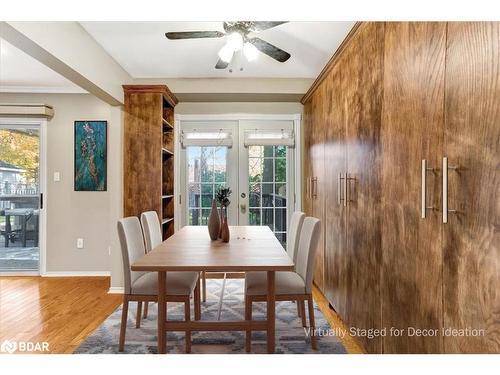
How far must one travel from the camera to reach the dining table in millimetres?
1866

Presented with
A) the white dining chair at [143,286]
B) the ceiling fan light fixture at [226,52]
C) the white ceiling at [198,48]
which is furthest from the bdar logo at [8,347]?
the ceiling fan light fixture at [226,52]

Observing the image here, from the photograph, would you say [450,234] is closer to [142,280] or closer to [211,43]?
[142,280]

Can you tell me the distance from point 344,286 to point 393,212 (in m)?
1.16

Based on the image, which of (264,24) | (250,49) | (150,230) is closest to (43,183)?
(150,230)

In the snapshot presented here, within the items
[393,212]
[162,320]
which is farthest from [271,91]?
[162,320]

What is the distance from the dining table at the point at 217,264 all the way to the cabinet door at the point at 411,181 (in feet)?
1.94

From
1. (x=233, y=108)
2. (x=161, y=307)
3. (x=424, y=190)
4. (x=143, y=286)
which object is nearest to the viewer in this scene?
(x=424, y=190)

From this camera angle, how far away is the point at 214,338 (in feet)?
8.61

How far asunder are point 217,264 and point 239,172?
3021mm

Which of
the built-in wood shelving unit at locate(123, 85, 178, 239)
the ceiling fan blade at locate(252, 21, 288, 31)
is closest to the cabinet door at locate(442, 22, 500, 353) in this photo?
the ceiling fan blade at locate(252, 21, 288, 31)

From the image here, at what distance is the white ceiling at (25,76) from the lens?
348cm

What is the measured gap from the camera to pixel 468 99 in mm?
1264

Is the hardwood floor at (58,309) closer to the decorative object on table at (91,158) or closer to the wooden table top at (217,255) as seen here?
the wooden table top at (217,255)

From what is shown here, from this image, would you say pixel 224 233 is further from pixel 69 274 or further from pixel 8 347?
pixel 69 274
